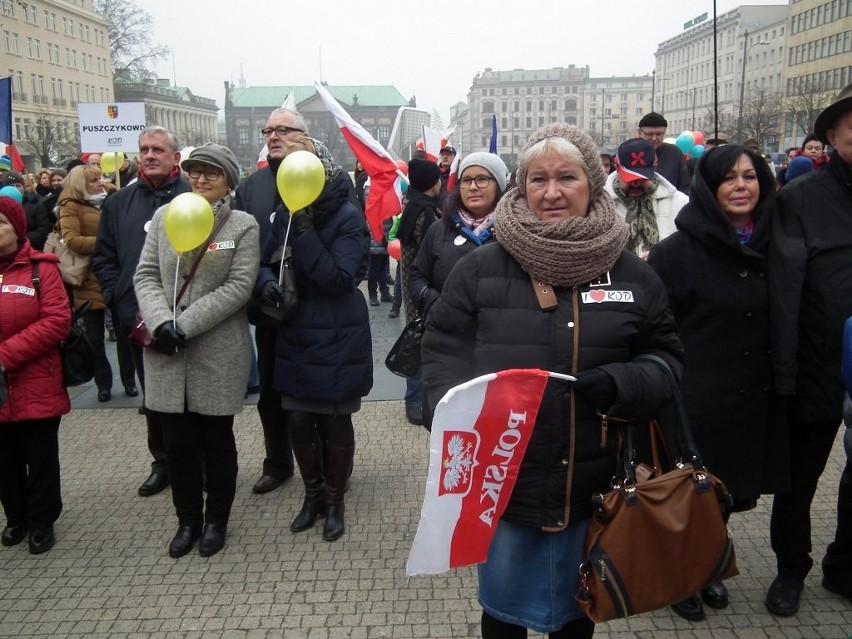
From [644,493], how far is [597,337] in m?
0.47

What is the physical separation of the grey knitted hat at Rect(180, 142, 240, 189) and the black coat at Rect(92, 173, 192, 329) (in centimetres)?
52

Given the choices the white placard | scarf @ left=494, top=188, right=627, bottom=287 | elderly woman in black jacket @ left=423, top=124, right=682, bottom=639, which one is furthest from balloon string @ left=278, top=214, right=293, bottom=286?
the white placard

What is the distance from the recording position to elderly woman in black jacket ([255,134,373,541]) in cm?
388

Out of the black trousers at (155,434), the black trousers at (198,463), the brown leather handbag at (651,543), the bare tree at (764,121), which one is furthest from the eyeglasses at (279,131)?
the bare tree at (764,121)

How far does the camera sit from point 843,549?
3.37 metres

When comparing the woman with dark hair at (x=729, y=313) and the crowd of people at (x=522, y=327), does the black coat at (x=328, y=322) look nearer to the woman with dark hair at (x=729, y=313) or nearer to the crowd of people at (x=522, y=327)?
the crowd of people at (x=522, y=327)

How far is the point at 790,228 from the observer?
3029 mm

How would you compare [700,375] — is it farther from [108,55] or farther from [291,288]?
[108,55]

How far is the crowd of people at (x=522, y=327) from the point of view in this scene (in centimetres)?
219

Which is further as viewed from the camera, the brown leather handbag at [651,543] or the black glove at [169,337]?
the black glove at [169,337]

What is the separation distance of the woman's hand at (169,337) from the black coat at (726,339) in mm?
2267

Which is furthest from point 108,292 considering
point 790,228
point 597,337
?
point 790,228

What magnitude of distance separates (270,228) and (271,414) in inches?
47.0

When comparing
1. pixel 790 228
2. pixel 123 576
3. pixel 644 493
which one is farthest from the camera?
pixel 123 576
